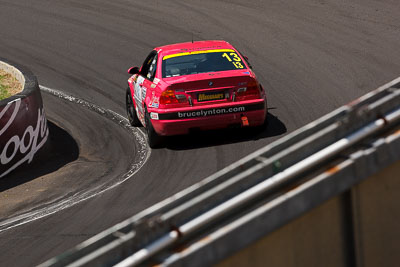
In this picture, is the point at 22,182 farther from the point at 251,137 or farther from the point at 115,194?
the point at 251,137

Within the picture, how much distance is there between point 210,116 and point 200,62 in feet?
3.24

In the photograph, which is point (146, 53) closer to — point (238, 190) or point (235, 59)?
point (235, 59)

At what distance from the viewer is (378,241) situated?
4906 mm

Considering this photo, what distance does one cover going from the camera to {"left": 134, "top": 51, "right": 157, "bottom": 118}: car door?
42.1ft

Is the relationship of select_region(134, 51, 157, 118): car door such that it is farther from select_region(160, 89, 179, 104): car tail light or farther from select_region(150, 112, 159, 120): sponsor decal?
select_region(160, 89, 179, 104): car tail light

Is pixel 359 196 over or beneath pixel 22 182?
over

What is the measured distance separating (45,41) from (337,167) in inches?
668

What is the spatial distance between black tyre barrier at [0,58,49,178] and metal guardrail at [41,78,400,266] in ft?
24.3

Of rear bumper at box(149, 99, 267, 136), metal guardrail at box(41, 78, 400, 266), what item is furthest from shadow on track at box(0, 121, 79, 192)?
metal guardrail at box(41, 78, 400, 266)

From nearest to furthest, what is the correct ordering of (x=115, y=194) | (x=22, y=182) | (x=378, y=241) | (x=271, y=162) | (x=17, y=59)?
(x=271, y=162), (x=378, y=241), (x=115, y=194), (x=22, y=182), (x=17, y=59)

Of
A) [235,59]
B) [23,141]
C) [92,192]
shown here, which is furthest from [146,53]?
[92,192]

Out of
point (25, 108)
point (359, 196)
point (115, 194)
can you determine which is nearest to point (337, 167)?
point (359, 196)

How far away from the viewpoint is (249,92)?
11.8 meters

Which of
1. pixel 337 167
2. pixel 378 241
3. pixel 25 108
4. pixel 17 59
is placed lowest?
pixel 17 59
